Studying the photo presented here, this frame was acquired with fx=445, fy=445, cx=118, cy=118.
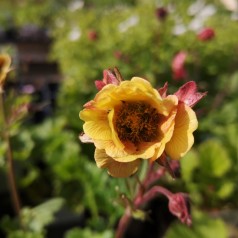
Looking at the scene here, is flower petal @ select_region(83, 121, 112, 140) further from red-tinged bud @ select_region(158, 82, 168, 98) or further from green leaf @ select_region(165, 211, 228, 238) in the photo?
green leaf @ select_region(165, 211, 228, 238)

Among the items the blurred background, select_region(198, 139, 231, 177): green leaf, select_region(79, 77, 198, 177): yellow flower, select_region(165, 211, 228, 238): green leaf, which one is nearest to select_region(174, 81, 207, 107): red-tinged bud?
select_region(79, 77, 198, 177): yellow flower

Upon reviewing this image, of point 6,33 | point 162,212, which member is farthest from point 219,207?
point 6,33

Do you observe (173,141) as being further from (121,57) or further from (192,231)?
(121,57)

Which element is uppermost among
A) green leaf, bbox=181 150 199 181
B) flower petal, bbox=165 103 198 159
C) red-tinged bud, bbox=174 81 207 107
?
red-tinged bud, bbox=174 81 207 107

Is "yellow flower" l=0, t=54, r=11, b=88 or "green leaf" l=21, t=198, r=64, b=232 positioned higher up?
"yellow flower" l=0, t=54, r=11, b=88

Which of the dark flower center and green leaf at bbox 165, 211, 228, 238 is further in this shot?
green leaf at bbox 165, 211, 228, 238

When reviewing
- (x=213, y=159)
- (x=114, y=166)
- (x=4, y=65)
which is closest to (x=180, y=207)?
(x=114, y=166)
